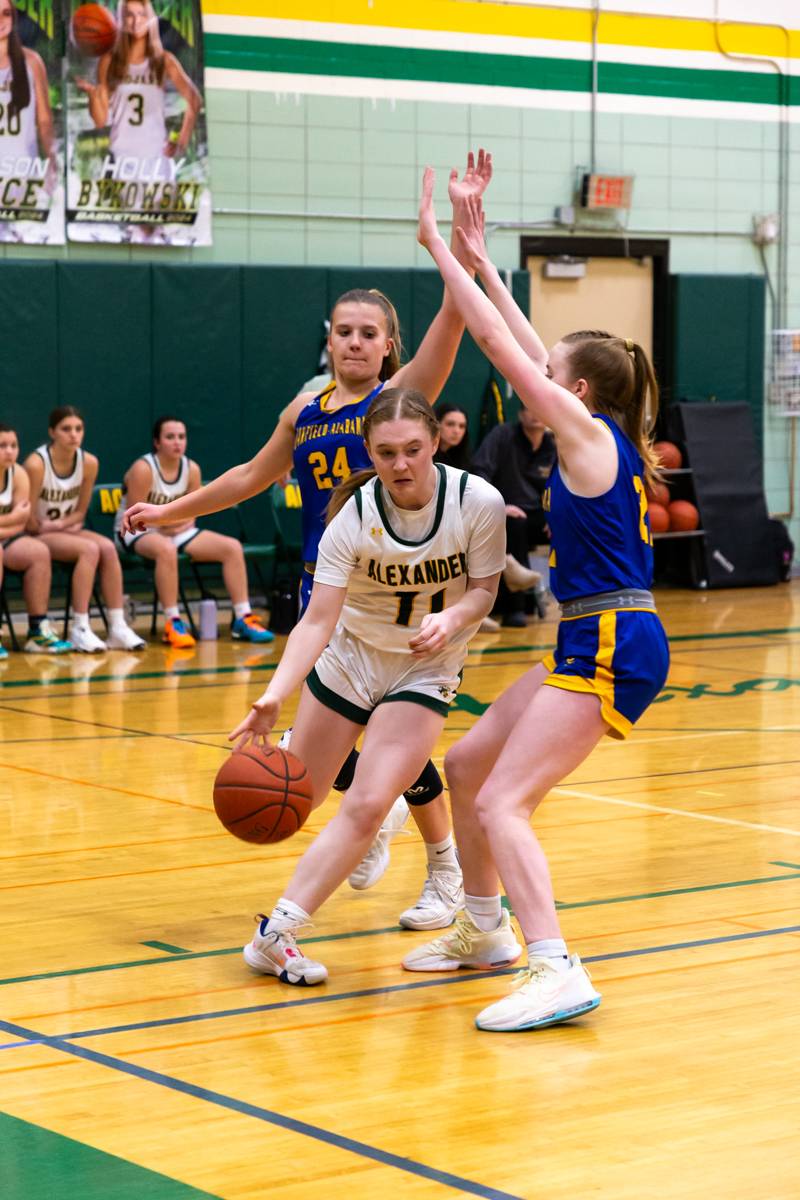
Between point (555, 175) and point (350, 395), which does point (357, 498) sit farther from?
point (555, 175)

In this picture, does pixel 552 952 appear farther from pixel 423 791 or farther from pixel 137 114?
pixel 137 114

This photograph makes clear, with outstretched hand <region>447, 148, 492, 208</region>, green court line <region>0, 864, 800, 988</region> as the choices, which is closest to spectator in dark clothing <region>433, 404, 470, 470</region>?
green court line <region>0, 864, 800, 988</region>

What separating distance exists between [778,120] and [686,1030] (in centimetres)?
1396

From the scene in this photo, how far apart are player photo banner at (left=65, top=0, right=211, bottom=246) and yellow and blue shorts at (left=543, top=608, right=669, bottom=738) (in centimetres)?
984

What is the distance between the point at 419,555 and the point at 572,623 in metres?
0.47

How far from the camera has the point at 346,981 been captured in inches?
180

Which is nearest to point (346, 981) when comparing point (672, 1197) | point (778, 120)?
point (672, 1197)

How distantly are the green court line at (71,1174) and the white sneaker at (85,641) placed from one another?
26.0 feet

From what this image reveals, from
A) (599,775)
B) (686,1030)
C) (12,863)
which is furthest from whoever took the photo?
(599,775)

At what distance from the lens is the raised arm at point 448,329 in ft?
15.1

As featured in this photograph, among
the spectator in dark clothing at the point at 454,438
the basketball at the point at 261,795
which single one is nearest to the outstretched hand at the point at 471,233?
the basketball at the point at 261,795

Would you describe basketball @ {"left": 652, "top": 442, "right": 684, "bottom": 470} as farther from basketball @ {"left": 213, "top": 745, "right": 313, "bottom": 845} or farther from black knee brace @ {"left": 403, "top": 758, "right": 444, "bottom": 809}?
basketball @ {"left": 213, "top": 745, "right": 313, "bottom": 845}

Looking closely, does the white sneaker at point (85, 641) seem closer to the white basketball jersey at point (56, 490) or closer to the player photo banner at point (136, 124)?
the white basketball jersey at point (56, 490)

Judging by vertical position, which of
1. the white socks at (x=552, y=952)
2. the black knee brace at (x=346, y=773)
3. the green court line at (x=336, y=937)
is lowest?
the green court line at (x=336, y=937)
